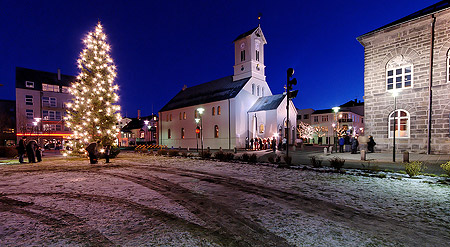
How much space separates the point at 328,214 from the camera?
4742 millimetres

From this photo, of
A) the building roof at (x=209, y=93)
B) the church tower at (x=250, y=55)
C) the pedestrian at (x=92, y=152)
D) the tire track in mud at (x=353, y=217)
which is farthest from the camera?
the church tower at (x=250, y=55)

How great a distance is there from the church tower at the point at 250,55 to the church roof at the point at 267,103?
15.2 ft

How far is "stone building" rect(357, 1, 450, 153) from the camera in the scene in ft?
51.1

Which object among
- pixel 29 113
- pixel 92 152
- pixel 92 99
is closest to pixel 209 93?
pixel 92 99

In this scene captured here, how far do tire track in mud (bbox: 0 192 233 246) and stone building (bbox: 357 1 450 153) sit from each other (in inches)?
654

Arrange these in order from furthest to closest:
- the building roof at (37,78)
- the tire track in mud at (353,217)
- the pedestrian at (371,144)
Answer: the building roof at (37,78), the pedestrian at (371,144), the tire track in mud at (353,217)

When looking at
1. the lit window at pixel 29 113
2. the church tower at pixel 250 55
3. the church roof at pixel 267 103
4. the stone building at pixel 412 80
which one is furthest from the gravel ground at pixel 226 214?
the lit window at pixel 29 113

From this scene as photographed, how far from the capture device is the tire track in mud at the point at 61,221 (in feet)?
11.6

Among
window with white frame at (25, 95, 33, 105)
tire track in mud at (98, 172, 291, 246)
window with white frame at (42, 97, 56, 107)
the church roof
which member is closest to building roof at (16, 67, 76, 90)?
window with white frame at (25, 95, 33, 105)

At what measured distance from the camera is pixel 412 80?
1689 centimetres

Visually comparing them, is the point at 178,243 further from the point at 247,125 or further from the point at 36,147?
the point at 247,125

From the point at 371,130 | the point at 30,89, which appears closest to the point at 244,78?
the point at 371,130

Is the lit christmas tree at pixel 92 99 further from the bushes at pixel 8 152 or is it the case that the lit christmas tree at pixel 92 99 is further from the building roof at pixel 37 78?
the building roof at pixel 37 78

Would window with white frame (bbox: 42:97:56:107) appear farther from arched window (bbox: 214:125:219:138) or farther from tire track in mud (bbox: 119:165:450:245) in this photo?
tire track in mud (bbox: 119:165:450:245)
